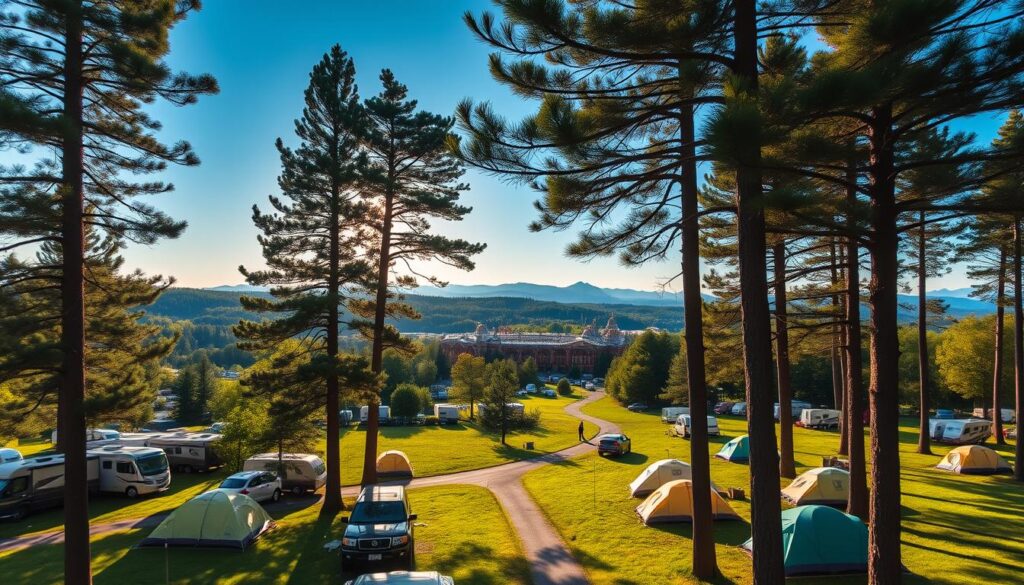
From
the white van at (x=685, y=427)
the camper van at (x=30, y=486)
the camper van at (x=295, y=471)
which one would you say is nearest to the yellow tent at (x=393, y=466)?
the camper van at (x=295, y=471)

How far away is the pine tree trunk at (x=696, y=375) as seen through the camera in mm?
10258

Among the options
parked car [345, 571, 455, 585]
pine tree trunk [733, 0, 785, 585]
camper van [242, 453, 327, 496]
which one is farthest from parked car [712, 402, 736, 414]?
parked car [345, 571, 455, 585]

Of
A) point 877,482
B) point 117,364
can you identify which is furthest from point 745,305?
point 117,364

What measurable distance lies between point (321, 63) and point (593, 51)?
44.8ft

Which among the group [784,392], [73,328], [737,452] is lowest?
[737,452]

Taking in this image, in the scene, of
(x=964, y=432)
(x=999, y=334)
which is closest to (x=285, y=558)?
(x=999, y=334)

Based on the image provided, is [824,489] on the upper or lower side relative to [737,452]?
upper

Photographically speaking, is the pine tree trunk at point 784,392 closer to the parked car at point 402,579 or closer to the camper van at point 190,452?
the parked car at point 402,579

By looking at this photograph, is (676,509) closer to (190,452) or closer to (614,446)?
(614,446)

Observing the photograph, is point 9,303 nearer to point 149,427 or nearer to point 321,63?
point 321,63

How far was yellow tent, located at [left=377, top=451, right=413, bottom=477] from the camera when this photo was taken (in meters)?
24.6

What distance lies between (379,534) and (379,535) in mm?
33

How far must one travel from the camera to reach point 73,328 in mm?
9703

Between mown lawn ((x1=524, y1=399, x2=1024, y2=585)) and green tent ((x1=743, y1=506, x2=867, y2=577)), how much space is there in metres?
0.27
